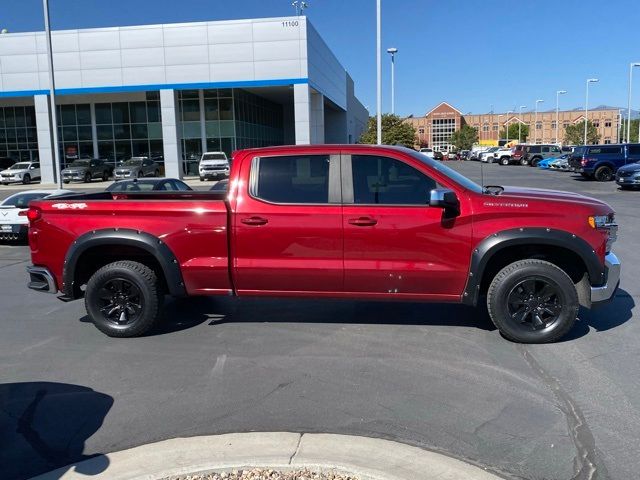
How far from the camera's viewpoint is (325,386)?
4730 mm

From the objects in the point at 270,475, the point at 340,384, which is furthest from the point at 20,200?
the point at 270,475

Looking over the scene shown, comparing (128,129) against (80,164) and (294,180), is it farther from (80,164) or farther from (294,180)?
(294,180)

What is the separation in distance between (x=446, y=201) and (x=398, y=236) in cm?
55

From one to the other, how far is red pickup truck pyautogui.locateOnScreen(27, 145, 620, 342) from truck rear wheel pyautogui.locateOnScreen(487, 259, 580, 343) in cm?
1

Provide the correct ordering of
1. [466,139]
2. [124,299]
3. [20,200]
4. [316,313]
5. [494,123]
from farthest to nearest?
[494,123] → [466,139] → [20,200] → [316,313] → [124,299]

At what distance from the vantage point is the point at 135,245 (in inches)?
231

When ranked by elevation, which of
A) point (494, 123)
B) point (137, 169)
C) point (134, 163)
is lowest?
point (137, 169)

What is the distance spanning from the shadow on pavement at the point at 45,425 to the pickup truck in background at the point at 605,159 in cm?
3091

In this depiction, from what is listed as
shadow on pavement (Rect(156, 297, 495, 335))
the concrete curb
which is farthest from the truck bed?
the concrete curb

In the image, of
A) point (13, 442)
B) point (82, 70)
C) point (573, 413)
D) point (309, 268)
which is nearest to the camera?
point (13, 442)

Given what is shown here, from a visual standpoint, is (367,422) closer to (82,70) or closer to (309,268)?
(309,268)

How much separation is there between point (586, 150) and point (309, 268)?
99.6ft

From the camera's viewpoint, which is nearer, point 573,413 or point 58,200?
point 573,413

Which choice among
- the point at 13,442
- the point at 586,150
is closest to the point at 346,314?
the point at 13,442
